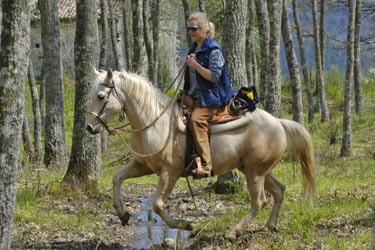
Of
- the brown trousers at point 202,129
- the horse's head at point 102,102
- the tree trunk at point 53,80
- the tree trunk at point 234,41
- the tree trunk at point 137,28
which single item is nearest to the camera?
the horse's head at point 102,102

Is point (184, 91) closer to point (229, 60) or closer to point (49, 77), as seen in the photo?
point (229, 60)

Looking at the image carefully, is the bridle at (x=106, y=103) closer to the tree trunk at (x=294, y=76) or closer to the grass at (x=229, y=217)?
the grass at (x=229, y=217)

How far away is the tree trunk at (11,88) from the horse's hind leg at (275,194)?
3.90 meters

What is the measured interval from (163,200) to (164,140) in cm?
77

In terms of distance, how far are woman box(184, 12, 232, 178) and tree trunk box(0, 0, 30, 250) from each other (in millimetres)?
2685

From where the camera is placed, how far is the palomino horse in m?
8.21

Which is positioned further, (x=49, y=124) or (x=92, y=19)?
(x=49, y=124)

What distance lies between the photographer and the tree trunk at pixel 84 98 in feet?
36.5

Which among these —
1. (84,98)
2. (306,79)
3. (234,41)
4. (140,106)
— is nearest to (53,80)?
(84,98)

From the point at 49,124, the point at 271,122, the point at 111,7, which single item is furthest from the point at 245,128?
the point at 111,7

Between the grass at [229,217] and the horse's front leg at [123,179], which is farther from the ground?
the horse's front leg at [123,179]

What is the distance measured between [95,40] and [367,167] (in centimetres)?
777

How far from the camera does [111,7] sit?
27141mm

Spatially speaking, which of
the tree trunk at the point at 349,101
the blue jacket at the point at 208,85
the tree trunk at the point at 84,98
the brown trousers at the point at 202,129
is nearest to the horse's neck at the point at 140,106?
the brown trousers at the point at 202,129
